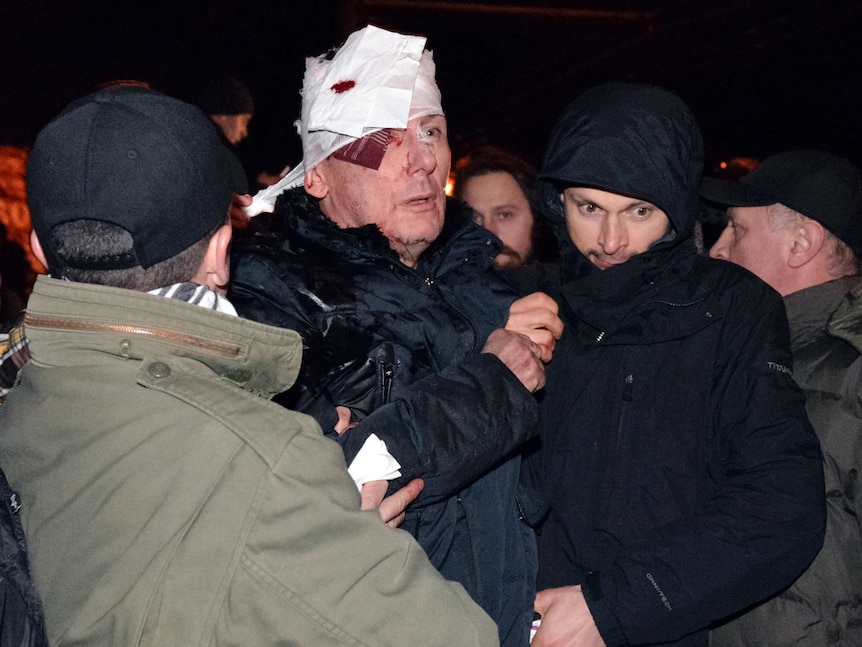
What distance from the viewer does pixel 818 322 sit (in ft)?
8.68

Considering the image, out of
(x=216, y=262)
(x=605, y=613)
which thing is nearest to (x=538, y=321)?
(x=605, y=613)

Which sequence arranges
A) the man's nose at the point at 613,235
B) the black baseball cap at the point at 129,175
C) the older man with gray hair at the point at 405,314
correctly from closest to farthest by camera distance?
1. the black baseball cap at the point at 129,175
2. the older man with gray hair at the point at 405,314
3. the man's nose at the point at 613,235

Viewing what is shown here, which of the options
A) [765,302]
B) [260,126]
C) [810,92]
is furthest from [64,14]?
[765,302]

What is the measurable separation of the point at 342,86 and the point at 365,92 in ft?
0.24

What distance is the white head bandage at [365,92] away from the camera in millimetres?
2246

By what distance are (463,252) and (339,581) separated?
46.9 inches

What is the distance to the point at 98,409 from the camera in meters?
1.33

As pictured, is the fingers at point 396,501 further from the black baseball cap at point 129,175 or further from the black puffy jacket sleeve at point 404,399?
the black baseball cap at point 129,175

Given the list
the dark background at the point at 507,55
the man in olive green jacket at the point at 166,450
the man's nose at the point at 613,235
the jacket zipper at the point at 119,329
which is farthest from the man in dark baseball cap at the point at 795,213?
the dark background at the point at 507,55

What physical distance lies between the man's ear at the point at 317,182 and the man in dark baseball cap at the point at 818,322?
1404mm

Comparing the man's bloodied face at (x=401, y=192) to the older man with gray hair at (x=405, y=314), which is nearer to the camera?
A: the older man with gray hair at (x=405, y=314)

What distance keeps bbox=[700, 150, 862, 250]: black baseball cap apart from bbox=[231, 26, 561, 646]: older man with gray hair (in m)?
1.20

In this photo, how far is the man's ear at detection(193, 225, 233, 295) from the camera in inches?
59.5

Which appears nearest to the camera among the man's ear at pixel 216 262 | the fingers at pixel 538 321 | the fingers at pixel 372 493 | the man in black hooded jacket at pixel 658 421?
the man's ear at pixel 216 262
